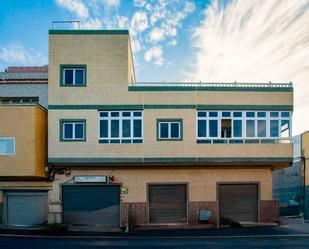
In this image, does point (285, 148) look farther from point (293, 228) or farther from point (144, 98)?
point (144, 98)

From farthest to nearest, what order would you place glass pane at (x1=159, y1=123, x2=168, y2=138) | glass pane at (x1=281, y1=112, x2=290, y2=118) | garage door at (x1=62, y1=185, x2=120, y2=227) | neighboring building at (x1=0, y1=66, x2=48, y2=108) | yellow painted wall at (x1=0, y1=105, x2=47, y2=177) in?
neighboring building at (x1=0, y1=66, x2=48, y2=108), garage door at (x1=62, y1=185, x2=120, y2=227), glass pane at (x1=281, y1=112, x2=290, y2=118), glass pane at (x1=159, y1=123, x2=168, y2=138), yellow painted wall at (x1=0, y1=105, x2=47, y2=177)

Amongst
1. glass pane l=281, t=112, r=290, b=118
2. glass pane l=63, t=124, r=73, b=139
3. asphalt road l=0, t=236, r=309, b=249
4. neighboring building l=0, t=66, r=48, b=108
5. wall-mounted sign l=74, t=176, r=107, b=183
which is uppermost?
neighboring building l=0, t=66, r=48, b=108

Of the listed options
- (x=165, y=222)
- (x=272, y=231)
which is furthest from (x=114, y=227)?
(x=272, y=231)

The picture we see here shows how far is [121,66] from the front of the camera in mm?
18078

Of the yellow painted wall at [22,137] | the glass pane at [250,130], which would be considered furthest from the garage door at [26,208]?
the glass pane at [250,130]

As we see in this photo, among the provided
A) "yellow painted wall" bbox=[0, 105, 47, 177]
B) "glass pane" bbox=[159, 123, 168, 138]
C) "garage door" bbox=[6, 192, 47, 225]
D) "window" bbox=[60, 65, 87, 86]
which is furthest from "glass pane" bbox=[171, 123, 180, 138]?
"garage door" bbox=[6, 192, 47, 225]

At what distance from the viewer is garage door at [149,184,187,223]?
1859 centimetres

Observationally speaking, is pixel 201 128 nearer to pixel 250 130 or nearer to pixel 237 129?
pixel 237 129

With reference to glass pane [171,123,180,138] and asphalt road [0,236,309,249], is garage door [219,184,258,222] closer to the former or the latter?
asphalt road [0,236,309,249]

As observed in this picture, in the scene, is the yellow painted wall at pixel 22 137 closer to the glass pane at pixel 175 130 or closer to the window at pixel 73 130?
the window at pixel 73 130

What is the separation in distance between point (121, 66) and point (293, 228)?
14222mm

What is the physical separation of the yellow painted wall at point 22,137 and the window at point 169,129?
285 inches

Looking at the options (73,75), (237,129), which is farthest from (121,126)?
(237,129)

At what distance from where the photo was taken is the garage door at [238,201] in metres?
18.9
